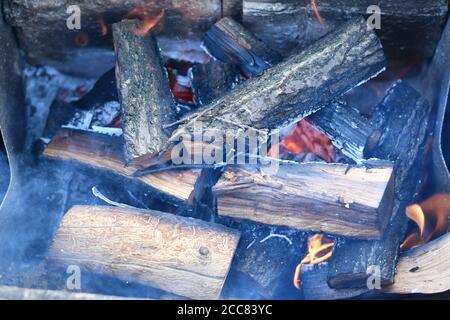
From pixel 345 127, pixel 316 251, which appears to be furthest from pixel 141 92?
pixel 316 251

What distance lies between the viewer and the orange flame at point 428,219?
2.80 m

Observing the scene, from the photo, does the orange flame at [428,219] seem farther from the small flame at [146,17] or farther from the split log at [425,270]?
the small flame at [146,17]

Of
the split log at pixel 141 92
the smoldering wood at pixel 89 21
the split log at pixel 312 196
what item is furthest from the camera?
the smoldering wood at pixel 89 21

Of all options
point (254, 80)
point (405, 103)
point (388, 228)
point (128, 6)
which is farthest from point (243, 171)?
point (128, 6)

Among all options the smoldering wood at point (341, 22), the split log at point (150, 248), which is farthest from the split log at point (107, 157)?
the smoldering wood at point (341, 22)

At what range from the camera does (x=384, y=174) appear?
261cm

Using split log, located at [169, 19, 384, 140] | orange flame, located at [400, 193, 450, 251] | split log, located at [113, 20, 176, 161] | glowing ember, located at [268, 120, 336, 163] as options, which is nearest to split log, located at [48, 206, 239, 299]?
split log, located at [113, 20, 176, 161]

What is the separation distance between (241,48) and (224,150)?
63cm

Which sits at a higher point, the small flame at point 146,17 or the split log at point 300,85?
the small flame at point 146,17

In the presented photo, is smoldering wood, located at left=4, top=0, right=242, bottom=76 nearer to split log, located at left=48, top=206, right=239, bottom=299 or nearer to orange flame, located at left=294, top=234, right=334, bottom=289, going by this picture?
split log, located at left=48, top=206, right=239, bottom=299

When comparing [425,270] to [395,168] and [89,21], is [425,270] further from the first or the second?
[89,21]

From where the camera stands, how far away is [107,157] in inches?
114

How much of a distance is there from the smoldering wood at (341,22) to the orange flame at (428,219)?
0.83 m

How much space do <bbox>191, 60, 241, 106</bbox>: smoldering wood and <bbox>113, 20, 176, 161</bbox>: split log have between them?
17 centimetres
